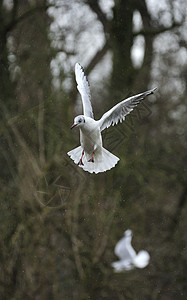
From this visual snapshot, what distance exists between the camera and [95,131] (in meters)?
4.06

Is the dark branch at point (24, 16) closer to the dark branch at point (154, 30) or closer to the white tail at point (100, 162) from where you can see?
the dark branch at point (154, 30)

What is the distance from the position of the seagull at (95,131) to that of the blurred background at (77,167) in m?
2.31

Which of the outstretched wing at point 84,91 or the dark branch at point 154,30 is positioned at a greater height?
the outstretched wing at point 84,91

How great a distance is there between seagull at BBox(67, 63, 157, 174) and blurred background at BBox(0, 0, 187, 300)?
231cm

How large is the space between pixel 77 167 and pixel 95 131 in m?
2.95

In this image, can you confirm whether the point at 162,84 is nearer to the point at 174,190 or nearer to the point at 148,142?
the point at 148,142

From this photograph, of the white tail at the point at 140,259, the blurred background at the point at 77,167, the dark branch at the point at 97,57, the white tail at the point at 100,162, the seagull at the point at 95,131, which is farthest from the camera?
the dark branch at the point at 97,57

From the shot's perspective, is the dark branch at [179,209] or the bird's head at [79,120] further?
the dark branch at [179,209]

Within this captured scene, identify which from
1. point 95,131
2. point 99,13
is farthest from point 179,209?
point 95,131

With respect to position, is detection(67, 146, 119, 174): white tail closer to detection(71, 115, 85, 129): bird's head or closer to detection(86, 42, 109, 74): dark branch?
detection(71, 115, 85, 129): bird's head

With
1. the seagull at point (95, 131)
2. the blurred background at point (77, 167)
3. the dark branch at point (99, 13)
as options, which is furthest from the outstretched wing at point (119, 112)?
the dark branch at point (99, 13)

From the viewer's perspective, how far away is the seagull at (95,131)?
4.00 m

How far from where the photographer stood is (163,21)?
24.4 feet

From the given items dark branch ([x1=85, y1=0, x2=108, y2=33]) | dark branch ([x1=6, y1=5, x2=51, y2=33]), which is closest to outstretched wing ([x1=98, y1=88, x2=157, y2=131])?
dark branch ([x1=6, y1=5, x2=51, y2=33])
